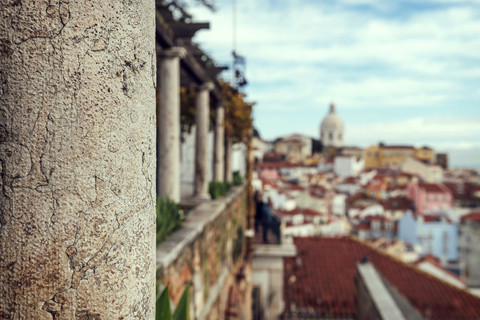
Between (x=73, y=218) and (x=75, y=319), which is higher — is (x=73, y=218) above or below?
above

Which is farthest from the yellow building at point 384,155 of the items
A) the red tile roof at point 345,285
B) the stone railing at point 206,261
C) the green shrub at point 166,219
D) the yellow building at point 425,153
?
the green shrub at point 166,219

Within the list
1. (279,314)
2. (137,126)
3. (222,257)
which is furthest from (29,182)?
(279,314)

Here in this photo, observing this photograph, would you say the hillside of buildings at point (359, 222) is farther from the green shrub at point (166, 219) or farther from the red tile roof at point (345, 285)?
the green shrub at point (166, 219)

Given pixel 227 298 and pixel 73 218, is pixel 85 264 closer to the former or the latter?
pixel 73 218

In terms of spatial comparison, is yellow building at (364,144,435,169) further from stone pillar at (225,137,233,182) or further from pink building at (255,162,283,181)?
stone pillar at (225,137,233,182)

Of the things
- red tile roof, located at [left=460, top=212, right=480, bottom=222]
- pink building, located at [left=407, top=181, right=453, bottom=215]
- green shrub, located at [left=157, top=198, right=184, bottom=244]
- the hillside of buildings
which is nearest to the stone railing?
green shrub, located at [left=157, top=198, right=184, bottom=244]

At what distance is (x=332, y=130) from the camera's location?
125562 millimetres

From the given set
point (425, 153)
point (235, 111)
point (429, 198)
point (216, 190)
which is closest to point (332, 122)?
point (425, 153)

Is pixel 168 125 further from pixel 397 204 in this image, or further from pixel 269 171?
pixel 269 171

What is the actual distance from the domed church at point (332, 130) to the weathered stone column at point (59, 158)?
4999 inches

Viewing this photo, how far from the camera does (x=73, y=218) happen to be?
39.0 inches

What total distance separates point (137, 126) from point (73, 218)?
0.24 meters

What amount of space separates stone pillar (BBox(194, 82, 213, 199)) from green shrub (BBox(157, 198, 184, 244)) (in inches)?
116

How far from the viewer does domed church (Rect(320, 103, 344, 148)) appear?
125562 millimetres
